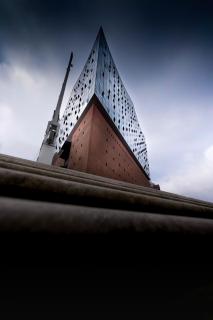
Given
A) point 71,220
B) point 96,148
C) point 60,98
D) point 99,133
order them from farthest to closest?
point 60,98 < point 99,133 < point 96,148 < point 71,220

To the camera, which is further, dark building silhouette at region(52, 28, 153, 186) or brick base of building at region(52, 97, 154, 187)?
dark building silhouette at region(52, 28, 153, 186)

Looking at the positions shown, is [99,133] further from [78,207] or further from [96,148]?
[78,207]

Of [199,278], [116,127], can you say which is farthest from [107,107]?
[199,278]

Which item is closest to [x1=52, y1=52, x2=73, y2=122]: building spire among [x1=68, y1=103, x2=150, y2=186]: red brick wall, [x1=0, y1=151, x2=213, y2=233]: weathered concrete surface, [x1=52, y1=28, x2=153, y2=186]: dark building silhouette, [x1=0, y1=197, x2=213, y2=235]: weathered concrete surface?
[x1=52, y1=28, x2=153, y2=186]: dark building silhouette

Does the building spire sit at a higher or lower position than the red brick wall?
higher

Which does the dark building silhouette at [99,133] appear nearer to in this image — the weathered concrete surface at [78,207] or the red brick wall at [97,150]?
the red brick wall at [97,150]

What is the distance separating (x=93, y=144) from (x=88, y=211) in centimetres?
944


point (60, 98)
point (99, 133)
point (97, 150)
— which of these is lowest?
point (97, 150)

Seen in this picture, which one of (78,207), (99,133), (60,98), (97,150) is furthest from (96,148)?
(78,207)

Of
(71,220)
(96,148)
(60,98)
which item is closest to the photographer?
(71,220)

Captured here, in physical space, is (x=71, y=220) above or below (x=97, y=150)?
below

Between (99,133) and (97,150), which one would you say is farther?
(99,133)

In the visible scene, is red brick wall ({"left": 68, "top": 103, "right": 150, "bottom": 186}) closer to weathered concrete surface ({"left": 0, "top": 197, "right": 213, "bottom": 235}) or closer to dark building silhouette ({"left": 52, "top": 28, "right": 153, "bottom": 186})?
dark building silhouette ({"left": 52, "top": 28, "right": 153, "bottom": 186})

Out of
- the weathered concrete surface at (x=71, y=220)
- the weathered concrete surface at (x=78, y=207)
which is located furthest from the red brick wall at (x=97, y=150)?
the weathered concrete surface at (x=71, y=220)
